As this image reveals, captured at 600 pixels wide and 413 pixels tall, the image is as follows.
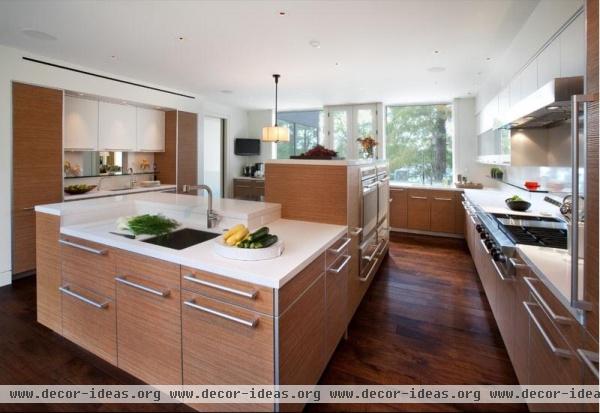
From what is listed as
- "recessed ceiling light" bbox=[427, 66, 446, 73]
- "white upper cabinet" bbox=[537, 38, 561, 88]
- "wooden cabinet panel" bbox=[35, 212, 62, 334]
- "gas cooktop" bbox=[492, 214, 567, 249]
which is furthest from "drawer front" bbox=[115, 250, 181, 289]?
"recessed ceiling light" bbox=[427, 66, 446, 73]

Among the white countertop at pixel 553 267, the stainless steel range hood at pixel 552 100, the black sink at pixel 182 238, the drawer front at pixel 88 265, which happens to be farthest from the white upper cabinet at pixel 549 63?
the drawer front at pixel 88 265

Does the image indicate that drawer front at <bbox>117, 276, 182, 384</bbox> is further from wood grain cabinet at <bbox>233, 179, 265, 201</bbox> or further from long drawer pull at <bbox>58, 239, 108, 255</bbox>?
wood grain cabinet at <bbox>233, 179, 265, 201</bbox>

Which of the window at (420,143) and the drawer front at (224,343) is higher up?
the window at (420,143)

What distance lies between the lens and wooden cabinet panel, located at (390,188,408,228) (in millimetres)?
Answer: 5898

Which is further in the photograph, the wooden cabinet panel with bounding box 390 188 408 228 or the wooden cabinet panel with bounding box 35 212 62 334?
the wooden cabinet panel with bounding box 390 188 408 228

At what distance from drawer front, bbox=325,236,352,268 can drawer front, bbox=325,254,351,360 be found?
3cm

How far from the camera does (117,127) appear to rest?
184 inches

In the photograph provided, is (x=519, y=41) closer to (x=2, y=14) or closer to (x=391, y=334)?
(x=391, y=334)

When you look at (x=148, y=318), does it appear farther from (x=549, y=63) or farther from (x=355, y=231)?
(x=549, y=63)

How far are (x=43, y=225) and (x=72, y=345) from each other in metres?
0.90

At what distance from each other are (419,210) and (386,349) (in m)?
3.94

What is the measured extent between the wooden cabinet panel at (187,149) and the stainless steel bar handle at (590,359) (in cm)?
544

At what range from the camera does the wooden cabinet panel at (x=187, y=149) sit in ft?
18.0

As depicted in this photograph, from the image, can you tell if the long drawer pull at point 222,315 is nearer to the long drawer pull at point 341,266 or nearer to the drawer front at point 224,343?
the drawer front at point 224,343
